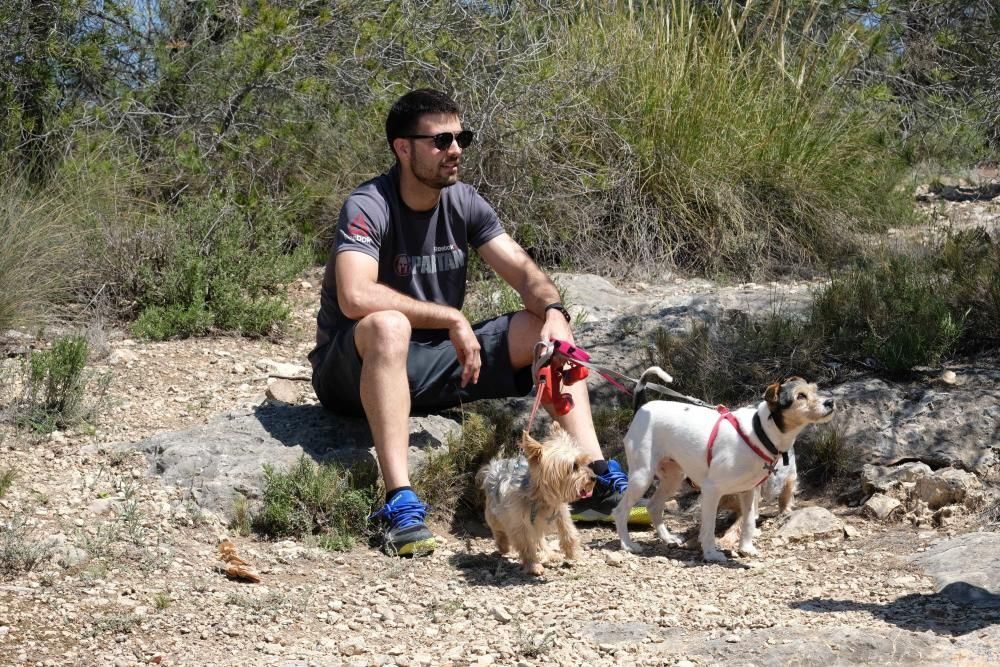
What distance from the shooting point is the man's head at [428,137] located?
498cm

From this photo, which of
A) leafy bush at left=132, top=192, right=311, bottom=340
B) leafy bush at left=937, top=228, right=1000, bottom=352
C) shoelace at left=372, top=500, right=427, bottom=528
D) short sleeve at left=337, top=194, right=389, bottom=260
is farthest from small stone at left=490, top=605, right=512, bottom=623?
leafy bush at left=132, top=192, right=311, bottom=340

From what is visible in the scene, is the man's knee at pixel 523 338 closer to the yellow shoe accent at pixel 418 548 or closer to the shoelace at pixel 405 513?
the shoelace at pixel 405 513

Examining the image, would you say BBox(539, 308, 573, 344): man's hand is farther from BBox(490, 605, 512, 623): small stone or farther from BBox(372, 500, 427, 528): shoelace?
BBox(490, 605, 512, 623): small stone

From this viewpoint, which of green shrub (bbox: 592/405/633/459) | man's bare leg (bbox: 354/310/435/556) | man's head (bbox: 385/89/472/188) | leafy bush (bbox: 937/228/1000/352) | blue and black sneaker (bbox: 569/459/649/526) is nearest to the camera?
man's bare leg (bbox: 354/310/435/556)

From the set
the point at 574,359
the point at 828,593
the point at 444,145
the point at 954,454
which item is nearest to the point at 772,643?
the point at 828,593

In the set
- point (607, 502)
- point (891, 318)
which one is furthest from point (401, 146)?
point (891, 318)

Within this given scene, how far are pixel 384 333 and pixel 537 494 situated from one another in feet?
3.16

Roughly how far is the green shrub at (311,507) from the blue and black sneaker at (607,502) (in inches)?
38.0

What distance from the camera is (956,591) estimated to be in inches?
161

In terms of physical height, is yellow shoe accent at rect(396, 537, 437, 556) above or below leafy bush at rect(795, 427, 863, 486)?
below

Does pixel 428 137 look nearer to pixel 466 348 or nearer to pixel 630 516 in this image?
pixel 466 348

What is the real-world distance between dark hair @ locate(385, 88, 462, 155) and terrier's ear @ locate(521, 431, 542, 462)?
5.25ft

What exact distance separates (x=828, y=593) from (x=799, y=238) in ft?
17.3

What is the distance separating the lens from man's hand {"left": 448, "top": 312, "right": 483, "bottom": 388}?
15.6 feet
